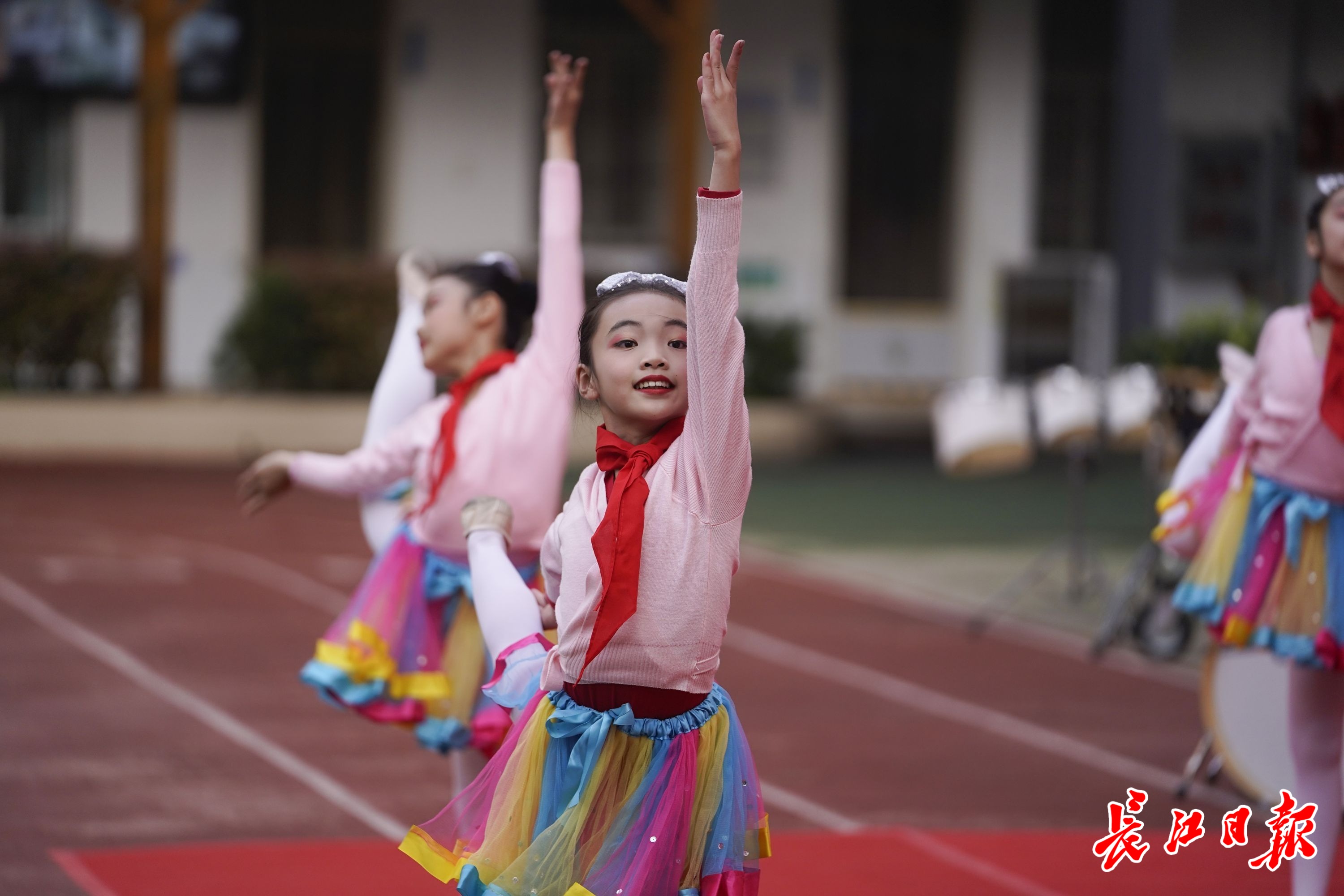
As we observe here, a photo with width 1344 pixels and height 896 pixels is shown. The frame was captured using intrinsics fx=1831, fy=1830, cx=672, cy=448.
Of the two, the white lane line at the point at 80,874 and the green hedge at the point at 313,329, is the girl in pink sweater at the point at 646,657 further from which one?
the green hedge at the point at 313,329

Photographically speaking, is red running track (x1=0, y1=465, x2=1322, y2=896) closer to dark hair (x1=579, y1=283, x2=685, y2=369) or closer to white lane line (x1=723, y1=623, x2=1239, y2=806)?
white lane line (x1=723, y1=623, x2=1239, y2=806)

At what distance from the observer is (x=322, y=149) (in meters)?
18.6

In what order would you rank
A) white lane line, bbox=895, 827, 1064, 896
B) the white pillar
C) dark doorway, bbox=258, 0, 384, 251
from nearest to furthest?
1. white lane line, bbox=895, 827, 1064, 896
2. dark doorway, bbox=258, 0, 384, 251
3. the white pillar

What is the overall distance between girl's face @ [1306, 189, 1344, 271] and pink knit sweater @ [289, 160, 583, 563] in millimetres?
1850

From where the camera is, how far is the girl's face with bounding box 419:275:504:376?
4.65 metres

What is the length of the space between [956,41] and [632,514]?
53.6 ft

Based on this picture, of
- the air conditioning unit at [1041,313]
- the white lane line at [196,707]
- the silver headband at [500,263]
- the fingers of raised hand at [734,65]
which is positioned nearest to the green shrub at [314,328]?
the air conditioning unit at [1041,313]

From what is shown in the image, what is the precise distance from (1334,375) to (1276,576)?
0.53 meters

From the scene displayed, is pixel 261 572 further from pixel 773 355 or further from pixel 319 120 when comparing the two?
pixel 319 120

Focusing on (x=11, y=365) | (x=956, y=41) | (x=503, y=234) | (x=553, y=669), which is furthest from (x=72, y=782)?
(x=956, y=41)

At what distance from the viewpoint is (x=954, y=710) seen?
7461mm

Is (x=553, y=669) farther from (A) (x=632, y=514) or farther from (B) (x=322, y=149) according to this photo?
(B) (x=322, y=149)

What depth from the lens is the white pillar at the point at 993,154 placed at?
18516mm

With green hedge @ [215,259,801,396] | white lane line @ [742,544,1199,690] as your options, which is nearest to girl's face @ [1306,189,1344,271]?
white lane line @ [742,544,1199,690]
